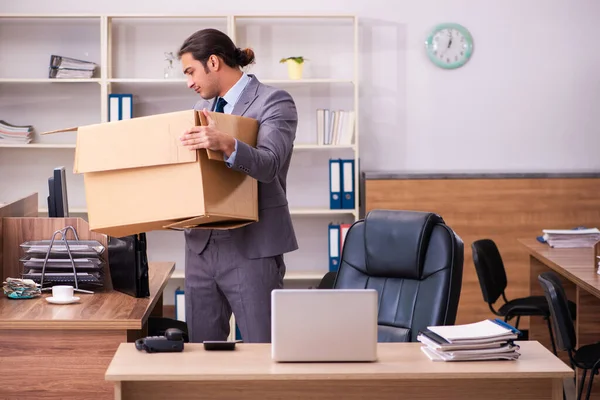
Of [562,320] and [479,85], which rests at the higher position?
[479,85]

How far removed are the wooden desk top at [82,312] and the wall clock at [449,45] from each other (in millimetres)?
3199

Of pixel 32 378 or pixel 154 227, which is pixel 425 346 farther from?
pixel 32 378

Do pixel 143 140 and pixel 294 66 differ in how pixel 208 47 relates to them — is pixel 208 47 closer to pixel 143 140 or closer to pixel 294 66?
pixel 143 140

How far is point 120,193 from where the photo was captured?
2.61 meters

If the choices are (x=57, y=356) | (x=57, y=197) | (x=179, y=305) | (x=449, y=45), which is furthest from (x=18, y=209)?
(x=449, y=45)

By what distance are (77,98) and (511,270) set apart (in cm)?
298

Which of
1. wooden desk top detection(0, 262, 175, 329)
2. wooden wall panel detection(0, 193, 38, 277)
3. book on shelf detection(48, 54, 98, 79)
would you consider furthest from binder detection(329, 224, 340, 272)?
wooden desk top detection(0, 262, 175, 329)

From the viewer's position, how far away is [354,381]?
2.12 m

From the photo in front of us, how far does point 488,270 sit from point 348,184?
52.1 inches

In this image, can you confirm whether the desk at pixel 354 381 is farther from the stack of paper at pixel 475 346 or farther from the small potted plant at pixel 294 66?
the small potted plant at pixel 294 66

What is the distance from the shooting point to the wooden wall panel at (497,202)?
5.43 meters

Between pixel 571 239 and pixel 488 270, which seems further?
pixel 571 239

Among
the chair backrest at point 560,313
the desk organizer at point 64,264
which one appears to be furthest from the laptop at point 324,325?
the chair backrest at point 560,313

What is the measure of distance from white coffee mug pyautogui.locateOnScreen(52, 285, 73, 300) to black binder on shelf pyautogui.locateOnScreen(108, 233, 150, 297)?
0.21 m
